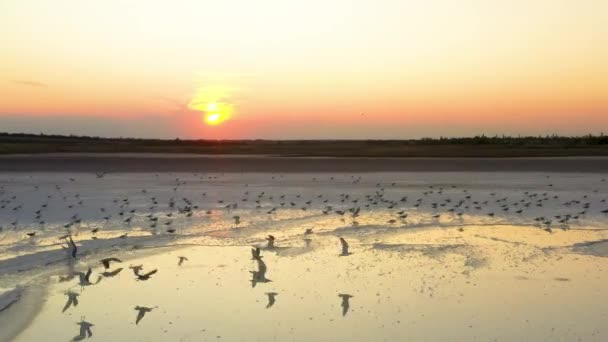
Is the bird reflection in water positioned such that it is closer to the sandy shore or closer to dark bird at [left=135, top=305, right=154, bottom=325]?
dark bird at [left=135, top=305, right=154, bottom=325]

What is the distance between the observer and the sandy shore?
1000 inches

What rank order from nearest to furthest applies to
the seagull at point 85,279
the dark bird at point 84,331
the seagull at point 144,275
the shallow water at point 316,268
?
the dark bird at point 84,331 → the shallow water at point 316,268 → the seagull at point 85,279 → the seagull at point 144,275

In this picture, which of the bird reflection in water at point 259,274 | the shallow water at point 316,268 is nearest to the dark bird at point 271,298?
the shallow water at point 316,268

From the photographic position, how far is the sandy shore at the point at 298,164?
2541 centimetres

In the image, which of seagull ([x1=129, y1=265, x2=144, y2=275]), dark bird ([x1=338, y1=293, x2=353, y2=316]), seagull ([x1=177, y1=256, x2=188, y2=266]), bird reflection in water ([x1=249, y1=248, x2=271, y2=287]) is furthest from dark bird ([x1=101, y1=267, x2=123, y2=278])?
dark bird ([x1=338, y1=293, x2=353, y2=316])

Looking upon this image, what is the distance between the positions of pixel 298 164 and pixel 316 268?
20751mm

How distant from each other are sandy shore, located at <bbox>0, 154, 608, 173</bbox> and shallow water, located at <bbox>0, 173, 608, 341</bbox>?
31.2ft

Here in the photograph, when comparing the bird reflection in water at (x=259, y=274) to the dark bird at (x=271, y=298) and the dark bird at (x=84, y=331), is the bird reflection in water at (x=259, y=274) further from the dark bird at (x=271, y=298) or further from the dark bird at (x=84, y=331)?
the dark bird at (x=84, y=331)

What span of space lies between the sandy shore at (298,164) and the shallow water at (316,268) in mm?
9497

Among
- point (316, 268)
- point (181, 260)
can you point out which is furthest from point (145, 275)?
A: point (316, 268)

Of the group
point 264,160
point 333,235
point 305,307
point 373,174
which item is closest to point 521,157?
point 373,174

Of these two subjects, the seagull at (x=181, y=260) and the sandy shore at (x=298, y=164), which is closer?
the seagull at (x=181, y=260)

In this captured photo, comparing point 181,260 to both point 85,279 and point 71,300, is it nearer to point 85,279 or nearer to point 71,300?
point 85,279

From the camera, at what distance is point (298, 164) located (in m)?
28.6
